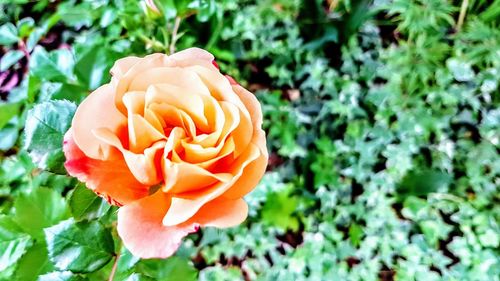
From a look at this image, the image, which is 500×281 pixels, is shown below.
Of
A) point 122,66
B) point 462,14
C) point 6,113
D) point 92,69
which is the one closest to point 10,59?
point 6,113

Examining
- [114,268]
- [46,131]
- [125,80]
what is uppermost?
[125,80]

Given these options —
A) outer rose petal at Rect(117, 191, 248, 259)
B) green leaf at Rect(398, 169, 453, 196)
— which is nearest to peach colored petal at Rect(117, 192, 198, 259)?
outer rose petal at Rect(117, 191, 248, 259)

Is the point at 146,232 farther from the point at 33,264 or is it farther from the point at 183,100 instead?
the point at 33,264

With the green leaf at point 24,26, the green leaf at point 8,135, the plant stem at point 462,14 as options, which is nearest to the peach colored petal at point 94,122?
the green leaf at point 8,135

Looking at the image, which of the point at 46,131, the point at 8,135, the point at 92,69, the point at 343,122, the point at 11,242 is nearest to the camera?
the point at 46,131

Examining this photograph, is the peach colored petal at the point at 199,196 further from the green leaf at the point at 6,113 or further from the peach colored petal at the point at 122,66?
the green leaf at the point at 6,113

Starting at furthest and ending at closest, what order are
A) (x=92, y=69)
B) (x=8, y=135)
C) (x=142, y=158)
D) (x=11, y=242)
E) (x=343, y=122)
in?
(x=343, y=122) → (x=8, y=135) → (x=92, y=69) → (x=11, y=242) → (x=142, y=158)

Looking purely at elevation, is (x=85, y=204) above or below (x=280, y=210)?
above

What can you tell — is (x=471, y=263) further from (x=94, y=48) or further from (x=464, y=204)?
(x=94, y=48)
